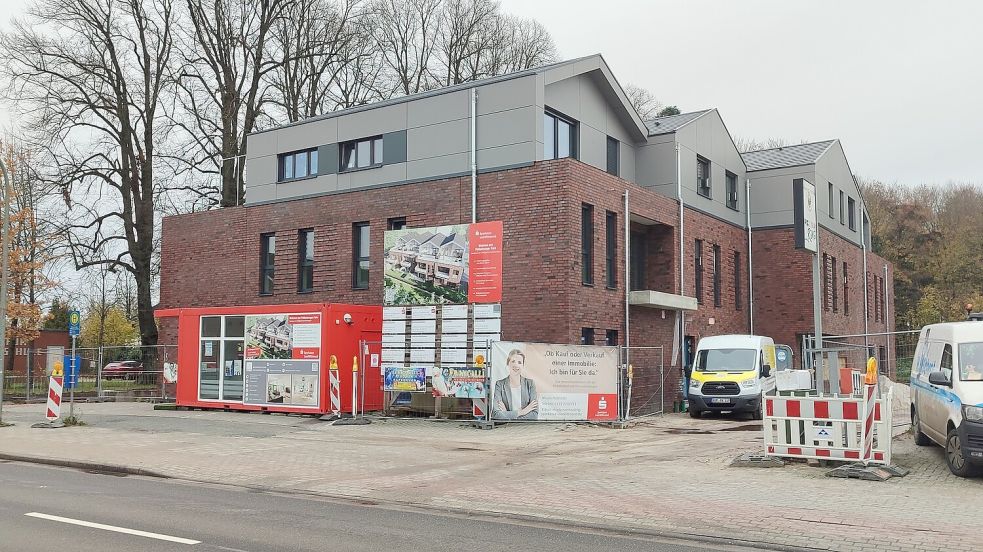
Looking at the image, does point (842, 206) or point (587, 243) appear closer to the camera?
point (587, 243)

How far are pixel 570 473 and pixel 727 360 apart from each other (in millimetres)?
11841

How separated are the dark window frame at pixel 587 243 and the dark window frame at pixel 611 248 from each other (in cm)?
108

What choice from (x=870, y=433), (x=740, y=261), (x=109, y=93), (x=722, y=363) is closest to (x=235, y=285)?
(x=109, y=93)

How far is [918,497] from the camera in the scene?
985 cm

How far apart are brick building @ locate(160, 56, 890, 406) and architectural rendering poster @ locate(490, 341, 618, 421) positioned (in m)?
1.99

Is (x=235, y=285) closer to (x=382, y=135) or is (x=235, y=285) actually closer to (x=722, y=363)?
(x=382, y=135)

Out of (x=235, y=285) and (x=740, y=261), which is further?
(x=740, y=261)

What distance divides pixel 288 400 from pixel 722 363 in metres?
11.5

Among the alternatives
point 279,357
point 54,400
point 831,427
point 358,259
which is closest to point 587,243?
point 358,259

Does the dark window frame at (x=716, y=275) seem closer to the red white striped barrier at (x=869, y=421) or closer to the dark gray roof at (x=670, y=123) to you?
the dark gray roof at (x=670, y=123)

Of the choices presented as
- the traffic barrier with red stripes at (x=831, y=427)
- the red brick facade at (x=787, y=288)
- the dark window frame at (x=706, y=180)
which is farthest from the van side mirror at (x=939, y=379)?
the red brick facade at (x=787, y=288)

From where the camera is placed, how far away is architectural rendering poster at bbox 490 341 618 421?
18.6 meters

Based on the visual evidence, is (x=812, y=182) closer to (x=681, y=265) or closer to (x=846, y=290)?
(x=846, y=290)

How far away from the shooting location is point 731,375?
882 inches
